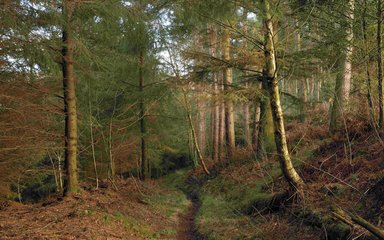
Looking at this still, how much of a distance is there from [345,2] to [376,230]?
432cm

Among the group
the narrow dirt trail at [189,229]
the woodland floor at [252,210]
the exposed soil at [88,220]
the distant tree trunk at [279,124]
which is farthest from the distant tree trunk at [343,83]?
the exposed soil at [88,220]

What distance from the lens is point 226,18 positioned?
313 inches

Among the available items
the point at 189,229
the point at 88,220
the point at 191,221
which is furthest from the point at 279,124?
the point at 191,221

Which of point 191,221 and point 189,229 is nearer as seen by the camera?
point 189,229

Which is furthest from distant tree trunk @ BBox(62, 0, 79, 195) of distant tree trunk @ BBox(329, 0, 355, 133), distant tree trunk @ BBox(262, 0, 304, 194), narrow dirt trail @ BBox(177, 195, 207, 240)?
distant tree trunk @ BBox(329, 0, 355, 133)

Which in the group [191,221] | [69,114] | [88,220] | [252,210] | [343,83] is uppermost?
[343,83]

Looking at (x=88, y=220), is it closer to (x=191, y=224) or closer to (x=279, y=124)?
(x=191, y=224)

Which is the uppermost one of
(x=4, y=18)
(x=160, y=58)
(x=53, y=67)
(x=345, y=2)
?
(x=160, y=58)

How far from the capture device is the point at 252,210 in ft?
29.8

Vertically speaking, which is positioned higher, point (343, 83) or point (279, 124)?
point (343, 83)

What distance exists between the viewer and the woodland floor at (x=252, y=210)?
5957 mm

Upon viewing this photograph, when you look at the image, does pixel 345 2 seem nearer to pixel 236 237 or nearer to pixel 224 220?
pixel 236 237

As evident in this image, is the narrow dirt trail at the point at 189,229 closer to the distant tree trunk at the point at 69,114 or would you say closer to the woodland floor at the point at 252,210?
the woodland floor at the point at 252,210

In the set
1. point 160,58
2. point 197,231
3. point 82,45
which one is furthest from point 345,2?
point 160,58
